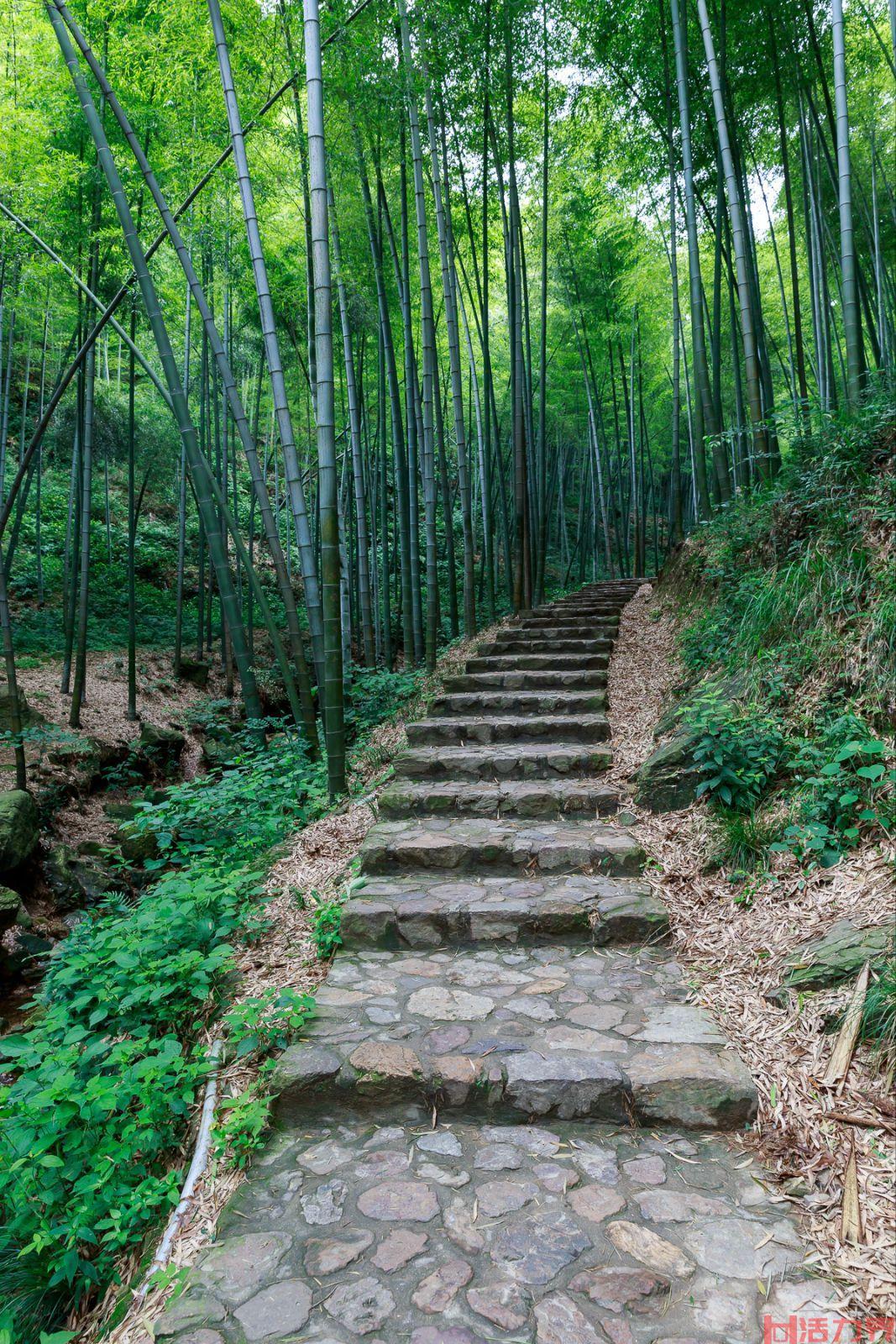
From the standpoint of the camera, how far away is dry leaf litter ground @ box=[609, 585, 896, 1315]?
1218 millimetres

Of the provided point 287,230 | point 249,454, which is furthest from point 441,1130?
point 287,230

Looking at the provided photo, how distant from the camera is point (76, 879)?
5102mm

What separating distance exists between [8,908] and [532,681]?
12.2 ft

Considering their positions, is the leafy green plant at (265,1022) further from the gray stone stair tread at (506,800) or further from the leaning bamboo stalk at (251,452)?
the leaning bamboo stalk at (251,452)

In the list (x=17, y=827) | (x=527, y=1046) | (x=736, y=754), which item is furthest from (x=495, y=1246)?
(x=17, y=827)

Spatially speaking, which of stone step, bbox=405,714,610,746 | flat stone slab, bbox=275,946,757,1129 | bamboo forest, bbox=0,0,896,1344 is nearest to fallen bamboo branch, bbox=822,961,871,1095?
bamboo forest, bbox=0,0,896,1344

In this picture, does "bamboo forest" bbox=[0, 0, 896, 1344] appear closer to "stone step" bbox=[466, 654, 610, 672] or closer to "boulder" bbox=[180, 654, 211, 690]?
"stone step" bbox=[466, 654, 610, 672]

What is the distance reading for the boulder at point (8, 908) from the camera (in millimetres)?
4227

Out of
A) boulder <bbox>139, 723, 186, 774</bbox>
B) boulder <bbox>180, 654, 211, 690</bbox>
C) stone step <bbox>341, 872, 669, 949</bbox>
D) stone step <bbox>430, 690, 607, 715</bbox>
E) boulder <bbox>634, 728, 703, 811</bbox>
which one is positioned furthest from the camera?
boulder <bbox>180, 654, 211, 690</bbox>

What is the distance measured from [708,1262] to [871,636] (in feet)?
7.15

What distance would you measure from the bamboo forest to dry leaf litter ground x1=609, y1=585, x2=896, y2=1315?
0.01 metres

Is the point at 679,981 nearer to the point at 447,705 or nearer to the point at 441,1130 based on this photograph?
the point at 441,1130

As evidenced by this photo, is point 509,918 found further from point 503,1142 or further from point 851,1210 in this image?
point 851,1210

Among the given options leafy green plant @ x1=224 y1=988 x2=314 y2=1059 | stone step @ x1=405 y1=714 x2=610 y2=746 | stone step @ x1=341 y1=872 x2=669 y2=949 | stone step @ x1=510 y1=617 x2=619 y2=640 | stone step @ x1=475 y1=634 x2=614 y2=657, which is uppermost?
stone step @ x1=510 y1=617 x2=619 y2=640
